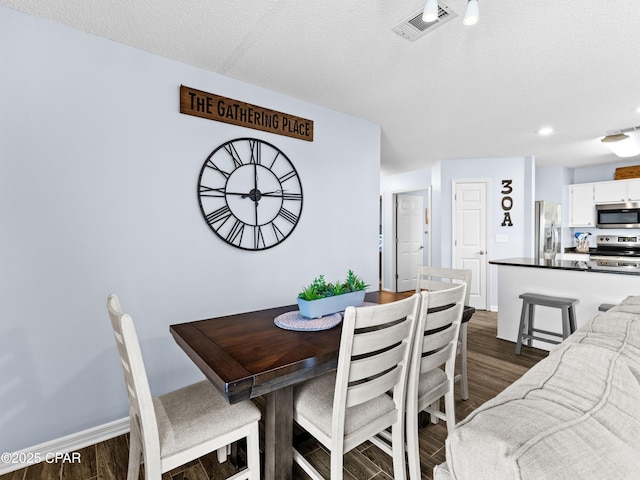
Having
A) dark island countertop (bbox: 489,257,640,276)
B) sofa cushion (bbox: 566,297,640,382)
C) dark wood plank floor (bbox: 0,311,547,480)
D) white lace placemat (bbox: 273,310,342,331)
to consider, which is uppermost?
sofa cushion (bbox: 566,297,640,382)

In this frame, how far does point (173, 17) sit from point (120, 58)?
1.69ft

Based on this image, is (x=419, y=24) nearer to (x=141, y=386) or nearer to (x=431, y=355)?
(x=431, y=355)

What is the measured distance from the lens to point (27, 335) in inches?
70.0

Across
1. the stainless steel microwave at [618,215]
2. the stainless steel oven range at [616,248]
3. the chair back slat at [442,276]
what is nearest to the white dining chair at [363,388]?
the chair back slat at [442,276]

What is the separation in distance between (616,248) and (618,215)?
598 millimetres

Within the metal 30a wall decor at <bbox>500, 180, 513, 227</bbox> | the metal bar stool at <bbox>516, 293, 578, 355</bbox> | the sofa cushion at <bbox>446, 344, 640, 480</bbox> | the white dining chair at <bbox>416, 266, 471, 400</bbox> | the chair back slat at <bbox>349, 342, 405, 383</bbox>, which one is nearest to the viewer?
the sofa cushion at <bbox>446, 344, 640, 480</bbox>

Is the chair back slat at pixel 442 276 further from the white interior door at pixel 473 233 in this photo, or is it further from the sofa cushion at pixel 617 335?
the white interior door at pixel 473 233

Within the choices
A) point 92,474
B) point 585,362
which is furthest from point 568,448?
point 92,474

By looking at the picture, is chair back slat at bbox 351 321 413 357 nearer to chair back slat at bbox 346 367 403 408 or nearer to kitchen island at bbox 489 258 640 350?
chair back slat at bbox 346 367 403 408

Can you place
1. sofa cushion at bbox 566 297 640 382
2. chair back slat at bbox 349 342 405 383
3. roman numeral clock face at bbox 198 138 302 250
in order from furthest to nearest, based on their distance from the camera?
roman numeral clock face at bbox 198 138 302 250, chair back slat at bbox 349 342 405 383, sofa cushion at bbox 566 297 640 382

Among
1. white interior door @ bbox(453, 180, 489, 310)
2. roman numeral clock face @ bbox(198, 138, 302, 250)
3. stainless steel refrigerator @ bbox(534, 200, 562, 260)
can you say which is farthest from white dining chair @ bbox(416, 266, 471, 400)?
stainless steel refrigerator @ bbox(534, 200, 562, 260)

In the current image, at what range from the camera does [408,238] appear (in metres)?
6.46

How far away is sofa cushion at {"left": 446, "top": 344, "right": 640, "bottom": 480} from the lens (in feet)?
1.42

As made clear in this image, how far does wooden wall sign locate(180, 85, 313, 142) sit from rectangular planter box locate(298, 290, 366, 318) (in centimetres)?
158
